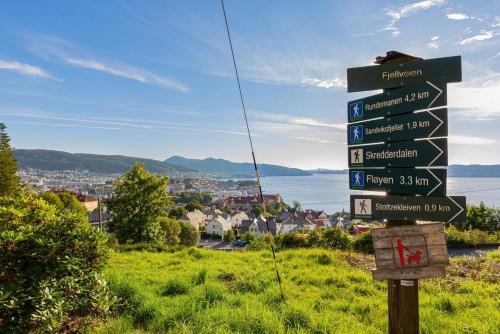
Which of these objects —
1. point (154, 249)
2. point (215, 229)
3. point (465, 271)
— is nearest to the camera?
point (465, 271)

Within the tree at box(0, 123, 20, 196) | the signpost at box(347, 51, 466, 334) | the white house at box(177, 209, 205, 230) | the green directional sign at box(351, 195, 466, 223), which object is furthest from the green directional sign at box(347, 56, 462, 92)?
the white house at box(177, 209, 205, 230)

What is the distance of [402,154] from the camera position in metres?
2.73

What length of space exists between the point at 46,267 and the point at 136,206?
2308 cm

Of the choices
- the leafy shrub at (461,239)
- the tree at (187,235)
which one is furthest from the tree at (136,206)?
the leafy shrub at (461,239)

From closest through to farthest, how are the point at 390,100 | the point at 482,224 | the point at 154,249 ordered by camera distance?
the point at 390,100
the point at 154,249
the point at 482,224

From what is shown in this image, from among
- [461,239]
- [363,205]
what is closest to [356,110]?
[363,205]

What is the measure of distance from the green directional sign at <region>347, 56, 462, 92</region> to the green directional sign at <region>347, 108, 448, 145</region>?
29 cm

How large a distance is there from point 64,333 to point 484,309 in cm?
555

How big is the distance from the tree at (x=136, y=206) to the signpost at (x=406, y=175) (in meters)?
24.4

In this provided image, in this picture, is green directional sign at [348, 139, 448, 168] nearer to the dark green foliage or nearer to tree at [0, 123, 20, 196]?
the dark green foliage

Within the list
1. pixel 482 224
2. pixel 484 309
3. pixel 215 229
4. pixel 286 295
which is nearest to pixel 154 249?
pixel 286 295

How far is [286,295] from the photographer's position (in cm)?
557

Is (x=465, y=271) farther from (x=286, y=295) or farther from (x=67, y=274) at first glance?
(x=67, y=274)

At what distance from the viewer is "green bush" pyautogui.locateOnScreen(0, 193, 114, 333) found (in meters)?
3.10
